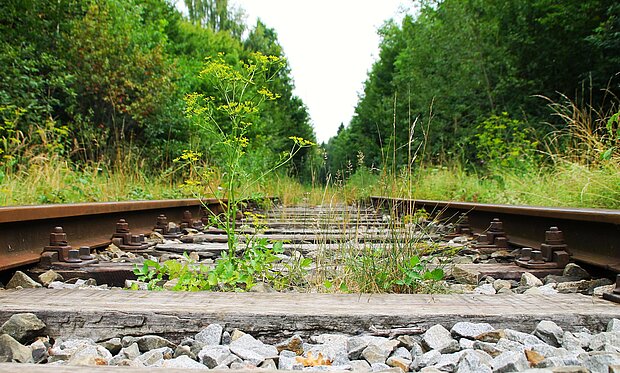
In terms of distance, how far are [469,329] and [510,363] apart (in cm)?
30

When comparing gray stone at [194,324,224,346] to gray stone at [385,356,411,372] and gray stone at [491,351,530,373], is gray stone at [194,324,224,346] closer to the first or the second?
gray stone at [385,356,411,372]

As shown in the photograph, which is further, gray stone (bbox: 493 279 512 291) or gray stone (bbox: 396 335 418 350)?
gray stone (bbox: 493 279 512 291)

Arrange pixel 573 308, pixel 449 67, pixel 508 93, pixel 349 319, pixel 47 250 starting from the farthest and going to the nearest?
pixel 449 67, pixel 508 93, pixel 47 250, pixel 573 308, pixel 349 319

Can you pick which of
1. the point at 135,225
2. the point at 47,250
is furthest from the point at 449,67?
the point at 47,250

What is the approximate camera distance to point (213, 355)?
4.71 feet

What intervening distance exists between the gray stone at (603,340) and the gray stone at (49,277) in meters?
2.35

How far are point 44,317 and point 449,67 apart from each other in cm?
2051

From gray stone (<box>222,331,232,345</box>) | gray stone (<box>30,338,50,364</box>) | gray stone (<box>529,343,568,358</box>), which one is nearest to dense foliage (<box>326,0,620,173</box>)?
gray stone (<box>529,343,568,358</box>)

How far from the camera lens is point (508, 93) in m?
16.1

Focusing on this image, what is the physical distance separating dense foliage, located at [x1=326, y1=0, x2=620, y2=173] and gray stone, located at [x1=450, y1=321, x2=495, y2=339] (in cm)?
728

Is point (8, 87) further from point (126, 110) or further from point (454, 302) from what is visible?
point (454, 302)

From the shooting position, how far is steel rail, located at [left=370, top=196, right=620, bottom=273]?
8.70 feet

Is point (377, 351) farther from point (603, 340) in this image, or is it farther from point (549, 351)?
point (603, 340)

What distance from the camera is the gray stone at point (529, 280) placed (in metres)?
2.57
